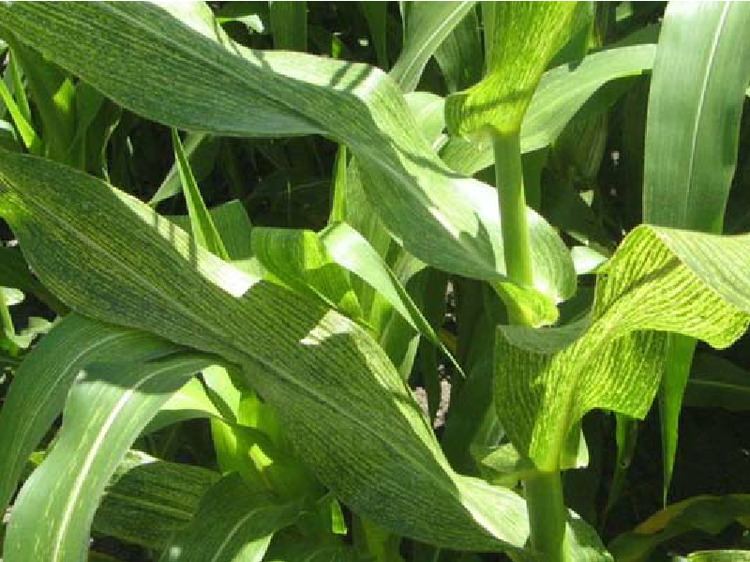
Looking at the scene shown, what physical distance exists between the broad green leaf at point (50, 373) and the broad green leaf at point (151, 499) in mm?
156

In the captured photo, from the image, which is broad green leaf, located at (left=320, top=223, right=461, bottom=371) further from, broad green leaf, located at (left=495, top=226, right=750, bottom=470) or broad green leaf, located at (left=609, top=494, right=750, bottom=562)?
broad green leaf, located at (left=609, top=494, right=750, bottom=562)

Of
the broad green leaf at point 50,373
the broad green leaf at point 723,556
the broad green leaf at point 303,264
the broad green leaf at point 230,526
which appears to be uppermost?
the broad green leaf at point 303,264

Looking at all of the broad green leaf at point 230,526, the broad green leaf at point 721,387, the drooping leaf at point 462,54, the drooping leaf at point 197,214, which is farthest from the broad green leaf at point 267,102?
the broad green leaf at point 721,387

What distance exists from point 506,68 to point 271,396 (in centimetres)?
22

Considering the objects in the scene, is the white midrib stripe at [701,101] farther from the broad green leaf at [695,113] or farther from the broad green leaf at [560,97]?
the broad green leaf at [560,97]

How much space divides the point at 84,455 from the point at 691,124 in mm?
327

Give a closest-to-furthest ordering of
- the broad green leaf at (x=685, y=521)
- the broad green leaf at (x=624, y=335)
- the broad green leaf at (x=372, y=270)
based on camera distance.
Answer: the broad green leaf at (x=624, y=335)
the broad green leaf at (x=372, y=270)
the broad green leaf at (x=685, y=521)

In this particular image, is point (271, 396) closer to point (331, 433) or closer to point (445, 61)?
point (331, 433)

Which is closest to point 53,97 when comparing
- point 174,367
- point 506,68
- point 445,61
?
point 445,61

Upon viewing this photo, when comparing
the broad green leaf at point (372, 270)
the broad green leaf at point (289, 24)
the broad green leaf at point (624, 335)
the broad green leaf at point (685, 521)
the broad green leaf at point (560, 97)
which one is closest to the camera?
the broad green leaf at point (624, 335)

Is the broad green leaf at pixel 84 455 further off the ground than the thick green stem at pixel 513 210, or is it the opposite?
the thick green stem at pixel 513 210

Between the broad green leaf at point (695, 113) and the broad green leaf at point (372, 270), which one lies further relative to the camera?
the broad green leaf at point (372, 270)

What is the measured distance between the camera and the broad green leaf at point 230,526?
74cm

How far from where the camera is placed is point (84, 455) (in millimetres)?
621
